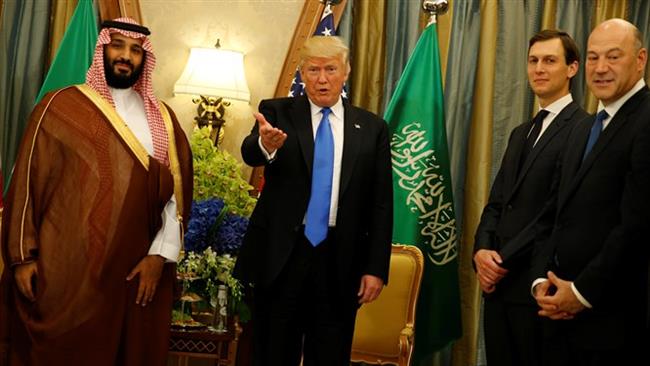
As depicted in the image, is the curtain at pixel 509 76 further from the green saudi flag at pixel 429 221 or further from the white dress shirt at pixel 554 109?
the white dress shirt at pixel 554 109

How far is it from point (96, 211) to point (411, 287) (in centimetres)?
196

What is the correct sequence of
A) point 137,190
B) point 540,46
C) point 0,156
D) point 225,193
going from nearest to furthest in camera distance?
1. point 137,190
2. point 540,46
3. point 225,193
4. point 0,156

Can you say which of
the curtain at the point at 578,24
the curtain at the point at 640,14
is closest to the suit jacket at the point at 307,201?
the curtain at the point at 578,24

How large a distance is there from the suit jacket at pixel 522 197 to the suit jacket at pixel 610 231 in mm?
383

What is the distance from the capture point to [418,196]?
4816 millimetres

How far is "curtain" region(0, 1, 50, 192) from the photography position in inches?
194

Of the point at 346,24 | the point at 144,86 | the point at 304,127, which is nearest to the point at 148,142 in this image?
the point at 144,86

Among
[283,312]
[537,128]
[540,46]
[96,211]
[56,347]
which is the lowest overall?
[56,347]

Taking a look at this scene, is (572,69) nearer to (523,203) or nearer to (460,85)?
(523,203)

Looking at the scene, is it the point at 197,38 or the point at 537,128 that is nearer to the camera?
the point at 537,128

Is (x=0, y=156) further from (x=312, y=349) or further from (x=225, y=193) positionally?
(x=312, y=349)

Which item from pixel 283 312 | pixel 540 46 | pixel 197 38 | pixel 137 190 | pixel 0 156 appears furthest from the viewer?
pixel 197 38

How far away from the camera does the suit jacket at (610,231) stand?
2.55 metres

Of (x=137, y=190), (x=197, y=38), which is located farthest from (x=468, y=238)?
(x=137, y=190)
